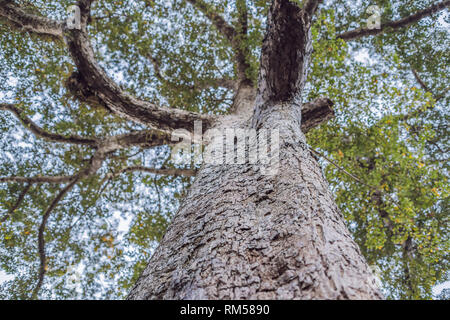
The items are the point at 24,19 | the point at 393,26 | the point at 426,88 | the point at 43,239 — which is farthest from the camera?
the point at 426,88

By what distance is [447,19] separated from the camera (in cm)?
641

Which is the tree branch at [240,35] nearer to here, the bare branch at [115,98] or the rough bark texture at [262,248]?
the bare branch at [115,98]

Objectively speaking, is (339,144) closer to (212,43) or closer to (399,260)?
(399,260)

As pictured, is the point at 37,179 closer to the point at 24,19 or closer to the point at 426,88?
the point at 24,19

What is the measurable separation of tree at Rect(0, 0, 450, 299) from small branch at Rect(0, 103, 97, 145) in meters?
0.03

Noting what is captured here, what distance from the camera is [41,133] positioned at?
5.70m

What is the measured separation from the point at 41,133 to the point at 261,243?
20.5ft

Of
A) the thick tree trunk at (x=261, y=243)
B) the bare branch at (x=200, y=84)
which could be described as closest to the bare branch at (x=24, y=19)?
the bare branch at (x=200, y=84)

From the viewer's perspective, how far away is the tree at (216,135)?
1.86 m

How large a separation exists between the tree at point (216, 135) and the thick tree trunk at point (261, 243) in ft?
0.05

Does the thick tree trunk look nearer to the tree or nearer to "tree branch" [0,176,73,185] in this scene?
the tree

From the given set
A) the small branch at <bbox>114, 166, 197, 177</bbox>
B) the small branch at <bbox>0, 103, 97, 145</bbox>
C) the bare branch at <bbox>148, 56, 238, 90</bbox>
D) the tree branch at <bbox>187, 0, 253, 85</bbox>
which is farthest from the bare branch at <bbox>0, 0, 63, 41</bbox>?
the tree branch at <bbox>187, 0, 253, 85</bbox>

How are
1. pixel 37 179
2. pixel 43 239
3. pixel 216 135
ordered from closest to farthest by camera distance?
1. pixel 216 135
2. pixel 37 179
3. pixel 43 239

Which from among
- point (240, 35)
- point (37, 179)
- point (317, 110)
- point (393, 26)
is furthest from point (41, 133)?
point (393, 26)
